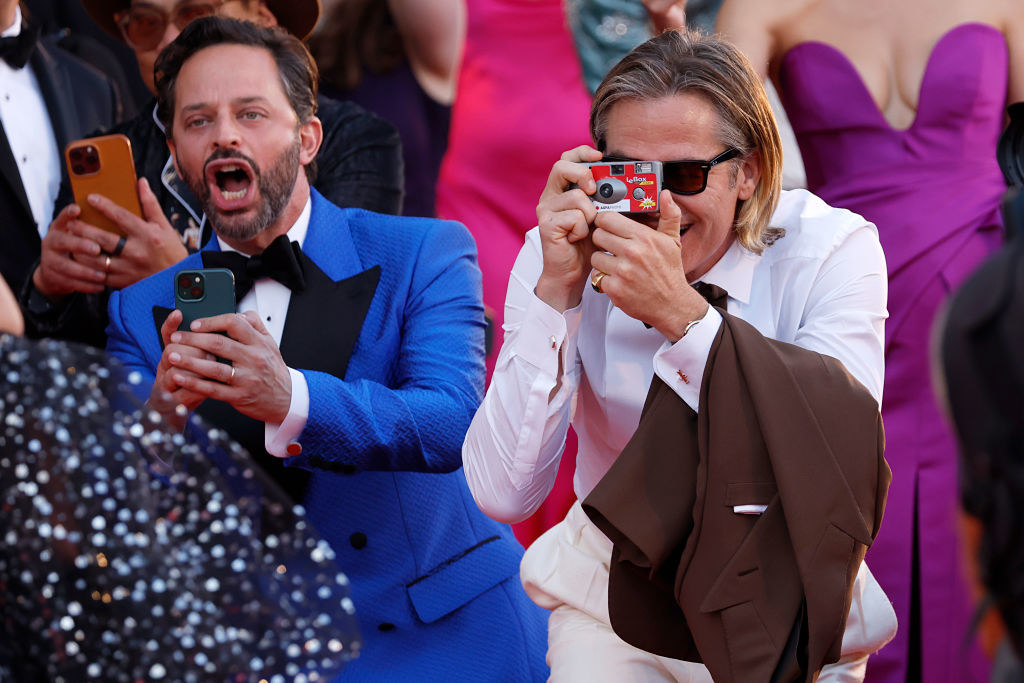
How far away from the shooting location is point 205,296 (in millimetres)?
2207

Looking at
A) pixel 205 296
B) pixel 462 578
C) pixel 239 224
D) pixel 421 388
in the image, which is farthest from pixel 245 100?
pixel 462 578

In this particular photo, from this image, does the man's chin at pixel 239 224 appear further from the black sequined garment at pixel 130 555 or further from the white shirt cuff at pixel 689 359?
the white shirt cuff at pixel 689 359

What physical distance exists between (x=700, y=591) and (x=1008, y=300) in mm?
922

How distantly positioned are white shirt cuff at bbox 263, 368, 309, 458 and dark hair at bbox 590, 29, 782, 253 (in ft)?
2.13

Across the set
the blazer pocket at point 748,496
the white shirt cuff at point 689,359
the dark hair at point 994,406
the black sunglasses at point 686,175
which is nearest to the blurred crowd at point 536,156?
the black sunglasses at point 686,175

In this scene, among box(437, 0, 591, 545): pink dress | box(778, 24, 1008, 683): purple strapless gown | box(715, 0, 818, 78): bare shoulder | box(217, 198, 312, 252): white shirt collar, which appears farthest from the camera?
box(437, 0, 591, 545): pink dress

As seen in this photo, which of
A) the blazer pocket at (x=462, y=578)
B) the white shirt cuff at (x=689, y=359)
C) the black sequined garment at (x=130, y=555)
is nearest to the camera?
the black sequined garment at (x=130, y=555)

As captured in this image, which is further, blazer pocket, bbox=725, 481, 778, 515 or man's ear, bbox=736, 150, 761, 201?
Result: man's ear, bbox=736, 150, 761, 201

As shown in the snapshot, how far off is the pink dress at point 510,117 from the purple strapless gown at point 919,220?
646mm

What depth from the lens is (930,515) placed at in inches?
118

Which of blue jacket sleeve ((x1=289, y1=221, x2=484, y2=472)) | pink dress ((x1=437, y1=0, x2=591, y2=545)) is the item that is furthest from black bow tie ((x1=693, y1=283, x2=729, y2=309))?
pink dress ((x1=437, y1=0, x2=591, y2=545))

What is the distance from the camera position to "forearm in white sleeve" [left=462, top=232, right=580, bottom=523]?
2096 millimetres

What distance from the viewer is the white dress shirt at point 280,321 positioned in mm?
2227

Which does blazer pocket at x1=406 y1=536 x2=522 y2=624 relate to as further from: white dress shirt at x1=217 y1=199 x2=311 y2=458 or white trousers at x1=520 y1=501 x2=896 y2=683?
white dress shirt at x1=217 y1=199 x2=311 y2=458
